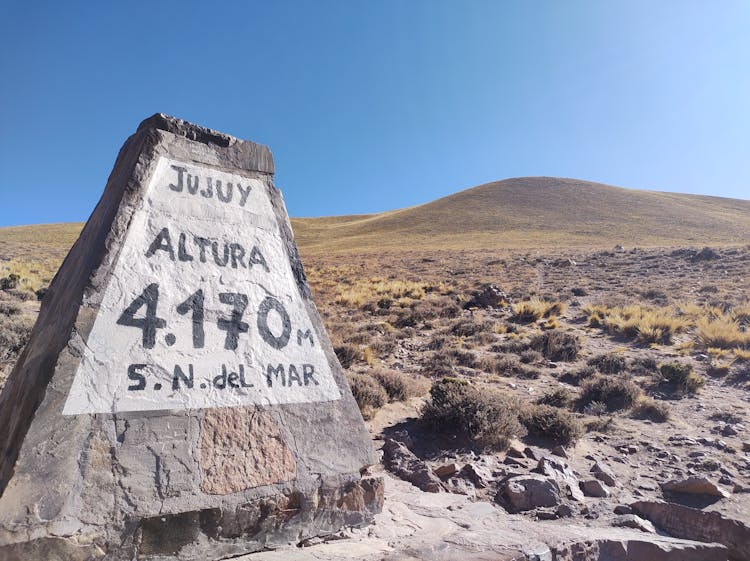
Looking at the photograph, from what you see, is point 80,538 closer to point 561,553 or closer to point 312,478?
point 312,478

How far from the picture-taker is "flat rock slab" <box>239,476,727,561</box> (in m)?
3.17

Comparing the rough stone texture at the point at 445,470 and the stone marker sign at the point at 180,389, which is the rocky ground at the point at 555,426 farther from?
the stone marker sign at the point at 180,389

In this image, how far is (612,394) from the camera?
864 cm

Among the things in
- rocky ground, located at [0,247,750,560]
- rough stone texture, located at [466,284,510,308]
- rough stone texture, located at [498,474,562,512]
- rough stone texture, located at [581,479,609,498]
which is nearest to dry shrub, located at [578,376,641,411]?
rocky ground, located at [0,247,750,560]

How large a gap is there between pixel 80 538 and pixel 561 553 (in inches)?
126

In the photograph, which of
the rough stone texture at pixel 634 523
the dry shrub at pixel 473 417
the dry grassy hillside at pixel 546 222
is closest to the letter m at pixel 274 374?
the rough stone texture at pixel 634 523

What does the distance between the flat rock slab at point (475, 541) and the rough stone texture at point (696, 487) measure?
1204 mm

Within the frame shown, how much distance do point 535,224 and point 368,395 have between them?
59.6 meters

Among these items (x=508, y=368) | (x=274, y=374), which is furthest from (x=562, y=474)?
(x=508, y=368)

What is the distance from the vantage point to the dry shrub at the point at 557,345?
38.4ft

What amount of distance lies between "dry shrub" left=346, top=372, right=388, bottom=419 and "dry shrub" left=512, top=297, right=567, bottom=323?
9297mm

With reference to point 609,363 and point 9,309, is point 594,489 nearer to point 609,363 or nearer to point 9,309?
point 609,363

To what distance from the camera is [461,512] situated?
442 cm

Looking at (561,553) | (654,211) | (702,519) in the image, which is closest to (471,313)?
(702,519)
